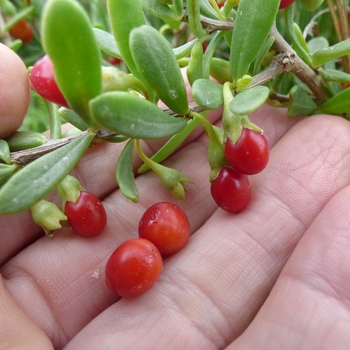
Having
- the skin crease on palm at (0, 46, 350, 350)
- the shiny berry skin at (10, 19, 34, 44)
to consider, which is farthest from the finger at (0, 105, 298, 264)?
the shiny berry skin at (10, 19, 34, 44)

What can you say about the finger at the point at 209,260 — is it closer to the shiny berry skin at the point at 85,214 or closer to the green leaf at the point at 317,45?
the shiny berry skin at the point at 85,214

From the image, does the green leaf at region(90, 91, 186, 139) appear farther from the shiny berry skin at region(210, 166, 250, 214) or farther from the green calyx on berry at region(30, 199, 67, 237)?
the green calyx on berry at region(30, 199, 67, 237)

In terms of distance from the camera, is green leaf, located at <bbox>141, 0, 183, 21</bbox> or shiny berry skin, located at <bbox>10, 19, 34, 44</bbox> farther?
shiny berry skin, located at <bbox>10, 19, 34, 44</bbox>

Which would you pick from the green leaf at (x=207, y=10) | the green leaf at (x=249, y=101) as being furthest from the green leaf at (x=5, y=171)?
the green leaf at (x=207, y=10)

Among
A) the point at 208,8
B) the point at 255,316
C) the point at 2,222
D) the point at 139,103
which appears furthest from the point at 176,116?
the point at 2,222

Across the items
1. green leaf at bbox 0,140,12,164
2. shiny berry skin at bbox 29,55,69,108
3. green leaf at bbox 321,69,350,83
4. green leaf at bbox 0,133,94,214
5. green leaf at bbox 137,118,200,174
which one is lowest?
green leaf at bbox 137,118,200,174

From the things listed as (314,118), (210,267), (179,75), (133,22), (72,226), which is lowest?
(210,267)

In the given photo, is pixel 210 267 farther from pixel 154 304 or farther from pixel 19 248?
pixel 19 248
